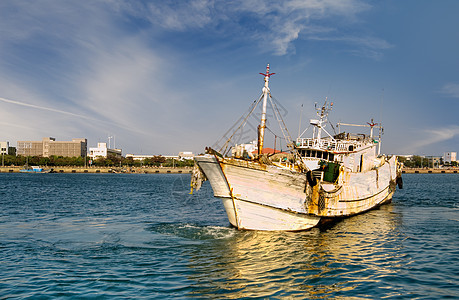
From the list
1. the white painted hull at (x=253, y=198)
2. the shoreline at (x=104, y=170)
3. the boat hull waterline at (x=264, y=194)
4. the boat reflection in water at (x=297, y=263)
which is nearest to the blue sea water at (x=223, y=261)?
the boat reflection in water at (x=297, y=263)

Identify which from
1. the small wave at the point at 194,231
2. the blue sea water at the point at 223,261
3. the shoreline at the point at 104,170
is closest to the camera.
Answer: the blue sea water at the point at 223,261

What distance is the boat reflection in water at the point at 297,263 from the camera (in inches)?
405

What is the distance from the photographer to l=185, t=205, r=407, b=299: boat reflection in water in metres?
10.3

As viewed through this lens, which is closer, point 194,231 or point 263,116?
point 263,116

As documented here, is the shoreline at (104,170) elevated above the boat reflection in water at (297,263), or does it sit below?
below

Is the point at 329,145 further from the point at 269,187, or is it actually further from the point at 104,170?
the point at 104,170

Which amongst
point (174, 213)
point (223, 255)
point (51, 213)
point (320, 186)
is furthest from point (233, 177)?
point (51, 213)

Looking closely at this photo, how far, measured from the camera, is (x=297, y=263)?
12.9m

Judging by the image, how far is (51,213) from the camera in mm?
26719

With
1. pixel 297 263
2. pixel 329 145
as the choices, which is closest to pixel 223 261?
pixel 297 263

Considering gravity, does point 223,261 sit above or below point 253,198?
below

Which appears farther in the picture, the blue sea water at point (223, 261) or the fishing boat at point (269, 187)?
the fishing boat at point (269, 187)

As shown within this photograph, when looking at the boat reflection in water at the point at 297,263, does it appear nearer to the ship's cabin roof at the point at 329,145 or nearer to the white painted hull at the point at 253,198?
the white painted hull at the point at 253,198

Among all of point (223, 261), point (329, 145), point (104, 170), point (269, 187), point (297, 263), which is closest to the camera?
point (297, 263)
